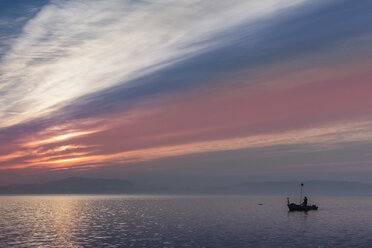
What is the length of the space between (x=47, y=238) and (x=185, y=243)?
83.6 ft

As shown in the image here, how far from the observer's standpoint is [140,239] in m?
61.0

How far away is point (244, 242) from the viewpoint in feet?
195

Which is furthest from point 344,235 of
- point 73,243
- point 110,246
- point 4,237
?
point 4,237

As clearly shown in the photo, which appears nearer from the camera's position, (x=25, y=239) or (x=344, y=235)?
(x=25, y=239)

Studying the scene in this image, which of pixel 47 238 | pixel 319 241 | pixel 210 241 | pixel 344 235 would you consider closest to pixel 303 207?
pixel 344 235

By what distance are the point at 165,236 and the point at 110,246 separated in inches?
533

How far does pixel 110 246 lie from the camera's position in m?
54.1

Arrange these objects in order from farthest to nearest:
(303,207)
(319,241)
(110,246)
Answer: (303,207)
(319,241)
(110,246)

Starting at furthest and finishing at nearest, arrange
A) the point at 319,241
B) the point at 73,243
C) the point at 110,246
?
the point at 319,241 < the point at 73,243 < the point at 110,246

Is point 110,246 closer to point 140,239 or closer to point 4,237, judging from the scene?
point 140,239

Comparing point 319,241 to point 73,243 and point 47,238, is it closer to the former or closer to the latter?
point 73,243

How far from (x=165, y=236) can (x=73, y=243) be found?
52.4 ft

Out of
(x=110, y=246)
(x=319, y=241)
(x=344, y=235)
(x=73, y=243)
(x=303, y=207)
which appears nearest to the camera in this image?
(x=110, y=246)

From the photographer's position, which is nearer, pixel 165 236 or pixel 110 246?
pixel 110 246
